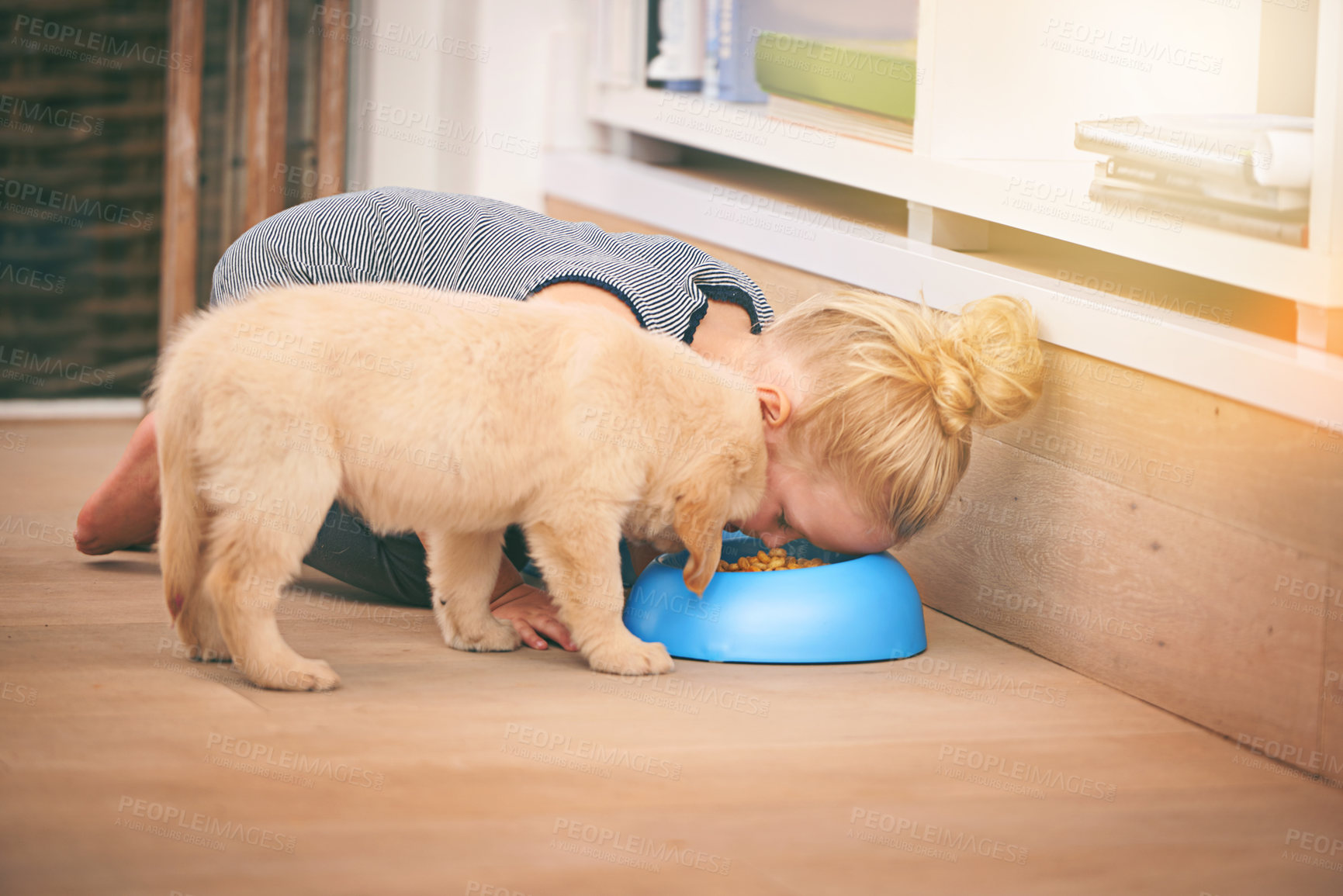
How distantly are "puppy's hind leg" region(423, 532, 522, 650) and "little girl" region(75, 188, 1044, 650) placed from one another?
0.28 feet

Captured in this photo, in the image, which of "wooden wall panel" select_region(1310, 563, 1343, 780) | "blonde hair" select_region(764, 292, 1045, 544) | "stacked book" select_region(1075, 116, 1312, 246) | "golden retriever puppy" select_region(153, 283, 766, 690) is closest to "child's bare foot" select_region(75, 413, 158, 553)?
"golden retriever puppy" select_region(153, 283, 766, 690)

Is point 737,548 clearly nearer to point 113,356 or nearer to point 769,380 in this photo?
point 769,380

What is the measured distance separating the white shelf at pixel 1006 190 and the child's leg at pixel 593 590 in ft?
2.78

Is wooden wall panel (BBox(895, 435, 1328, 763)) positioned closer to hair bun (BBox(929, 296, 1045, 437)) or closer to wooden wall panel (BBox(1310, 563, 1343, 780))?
wooden wall panel (BBox(1310, 563, 1343, 780))

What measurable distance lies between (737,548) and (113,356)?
2568mm

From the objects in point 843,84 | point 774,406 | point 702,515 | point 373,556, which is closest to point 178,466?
point 373,556

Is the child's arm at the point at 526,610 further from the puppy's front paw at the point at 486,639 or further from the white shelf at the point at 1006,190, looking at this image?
the white shelf at the point at 1006,190

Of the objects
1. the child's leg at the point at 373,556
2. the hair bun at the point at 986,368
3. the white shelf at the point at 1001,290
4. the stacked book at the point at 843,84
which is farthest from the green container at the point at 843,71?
the child's leg at the point at 373,556

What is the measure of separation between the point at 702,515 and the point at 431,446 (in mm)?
374

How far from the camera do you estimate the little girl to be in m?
1.81

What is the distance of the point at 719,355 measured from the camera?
2.07 m

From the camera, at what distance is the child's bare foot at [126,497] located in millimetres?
2145

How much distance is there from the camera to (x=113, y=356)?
391 cm

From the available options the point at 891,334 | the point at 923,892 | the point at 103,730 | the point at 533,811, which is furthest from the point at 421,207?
A: the point at 923,892
